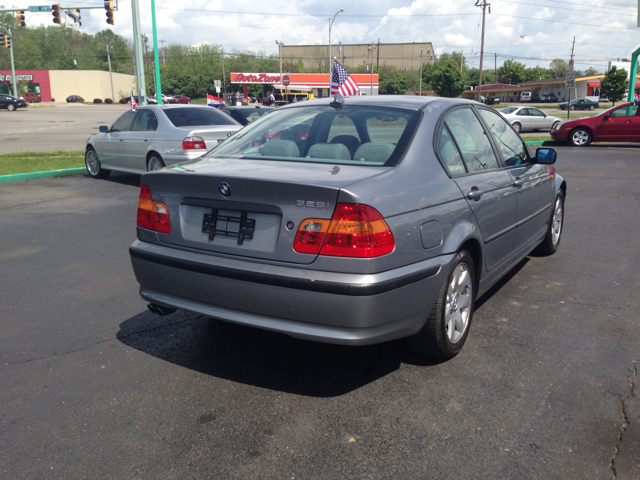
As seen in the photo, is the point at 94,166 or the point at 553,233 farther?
the point at 94,166

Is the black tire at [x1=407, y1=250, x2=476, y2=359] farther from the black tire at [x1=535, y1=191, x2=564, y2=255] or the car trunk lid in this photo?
the black tire at [x1=535, y1=191, x2=564, y2=255]

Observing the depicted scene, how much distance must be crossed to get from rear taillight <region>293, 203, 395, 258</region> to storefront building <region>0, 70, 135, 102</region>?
100385 mm

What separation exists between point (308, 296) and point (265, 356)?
38.6 inches

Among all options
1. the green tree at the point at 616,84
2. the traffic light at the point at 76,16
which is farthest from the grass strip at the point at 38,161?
the green tree at the point at 616,84

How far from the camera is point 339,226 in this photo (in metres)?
2.91

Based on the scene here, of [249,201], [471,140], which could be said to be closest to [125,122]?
[471,140]

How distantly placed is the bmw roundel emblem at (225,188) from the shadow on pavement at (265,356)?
1.12m

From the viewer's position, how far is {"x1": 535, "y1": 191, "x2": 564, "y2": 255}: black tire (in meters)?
5.93

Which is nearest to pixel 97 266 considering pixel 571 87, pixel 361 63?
pixel 571 87

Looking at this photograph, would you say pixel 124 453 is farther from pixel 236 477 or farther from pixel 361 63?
pixel 361 63

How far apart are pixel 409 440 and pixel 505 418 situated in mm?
565

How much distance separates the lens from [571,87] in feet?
87.2

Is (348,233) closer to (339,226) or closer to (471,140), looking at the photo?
(339,226)

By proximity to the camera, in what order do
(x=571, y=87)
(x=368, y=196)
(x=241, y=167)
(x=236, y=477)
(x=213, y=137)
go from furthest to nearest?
(x=571, y=87) → (x=213, y=137) → (x=241, y=167) → (x=368, y=196) → (x=236, y=477)
